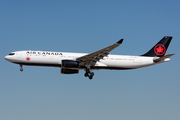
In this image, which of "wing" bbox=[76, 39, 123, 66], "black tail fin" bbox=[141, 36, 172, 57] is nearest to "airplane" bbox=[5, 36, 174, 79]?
"wing" bbox=[76, 39, 123, 66]

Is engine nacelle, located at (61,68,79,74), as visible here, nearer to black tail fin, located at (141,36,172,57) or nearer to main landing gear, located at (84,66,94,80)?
main landing gear, located at (84,66,94,80)

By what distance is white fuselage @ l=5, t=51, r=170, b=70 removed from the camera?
38.9 m

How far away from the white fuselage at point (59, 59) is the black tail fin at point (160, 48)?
301 centimetres

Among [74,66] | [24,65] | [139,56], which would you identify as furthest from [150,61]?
[24,65]

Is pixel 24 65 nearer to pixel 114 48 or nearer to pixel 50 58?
pixel 50 58

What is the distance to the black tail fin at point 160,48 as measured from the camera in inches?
1791

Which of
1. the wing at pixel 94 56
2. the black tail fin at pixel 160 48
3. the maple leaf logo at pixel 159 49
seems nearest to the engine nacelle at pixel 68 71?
the wing at pixel 94 56

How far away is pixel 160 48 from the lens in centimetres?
4628

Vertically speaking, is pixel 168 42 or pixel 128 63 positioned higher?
pixel 168 42

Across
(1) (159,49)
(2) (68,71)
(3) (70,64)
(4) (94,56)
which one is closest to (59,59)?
(3) (70,64)

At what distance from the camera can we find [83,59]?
3947 cm

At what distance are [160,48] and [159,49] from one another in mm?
292

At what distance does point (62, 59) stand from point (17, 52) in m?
6.63

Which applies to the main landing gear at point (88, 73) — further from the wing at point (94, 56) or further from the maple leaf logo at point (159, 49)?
the maple leaf logo at point (159, 49)
